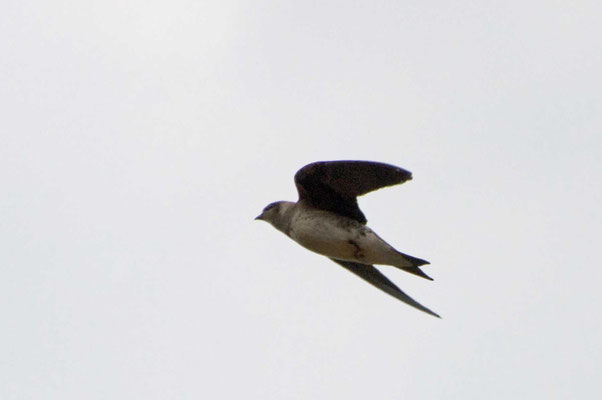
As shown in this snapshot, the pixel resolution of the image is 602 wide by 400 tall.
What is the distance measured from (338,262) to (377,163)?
1816mm

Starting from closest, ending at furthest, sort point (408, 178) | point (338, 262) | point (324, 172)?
point (408, 178) → point (324, 172) → point (338, 262)

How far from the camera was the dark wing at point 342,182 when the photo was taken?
12.5 m

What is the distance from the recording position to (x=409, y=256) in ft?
42.1

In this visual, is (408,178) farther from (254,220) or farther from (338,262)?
(254,220)

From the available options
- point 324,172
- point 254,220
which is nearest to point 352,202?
point 324,172

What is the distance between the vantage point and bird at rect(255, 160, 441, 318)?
1287 centimetres

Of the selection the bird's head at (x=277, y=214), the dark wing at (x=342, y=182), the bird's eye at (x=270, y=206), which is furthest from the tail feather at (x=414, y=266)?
→ the bird's eye at (x=270, y=206)

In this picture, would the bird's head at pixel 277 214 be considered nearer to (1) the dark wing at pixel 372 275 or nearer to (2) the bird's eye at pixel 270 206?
(2) the bird's eye at pixel 270 206

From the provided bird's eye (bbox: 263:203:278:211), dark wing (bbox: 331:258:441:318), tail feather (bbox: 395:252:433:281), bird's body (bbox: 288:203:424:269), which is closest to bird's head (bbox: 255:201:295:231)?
bird's eye (bbox: 263:203:278:211)

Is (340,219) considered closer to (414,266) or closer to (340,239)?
(340,239)

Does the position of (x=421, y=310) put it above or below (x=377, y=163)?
below

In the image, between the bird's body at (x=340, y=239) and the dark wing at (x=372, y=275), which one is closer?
the bird's body at (x=340, y=239)

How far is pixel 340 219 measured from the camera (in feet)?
43.8

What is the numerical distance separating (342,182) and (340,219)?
39 centimetres
